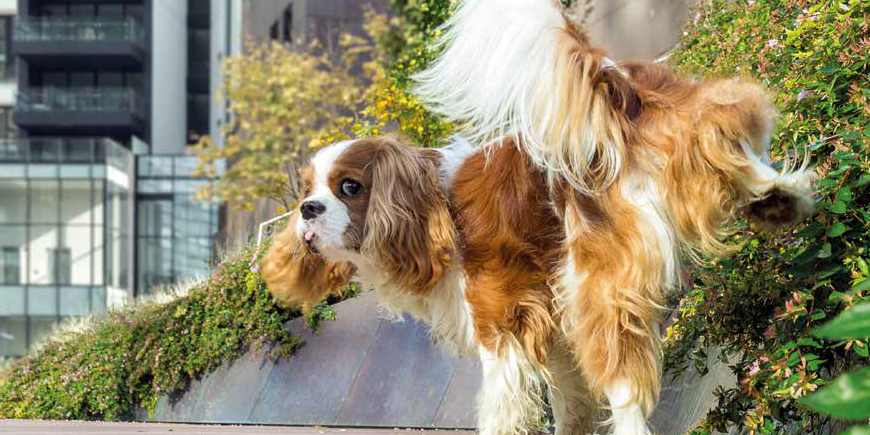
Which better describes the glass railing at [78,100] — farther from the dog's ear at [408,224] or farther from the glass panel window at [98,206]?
the dog's ear at [408,224]

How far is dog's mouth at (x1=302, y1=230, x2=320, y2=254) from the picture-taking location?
392 cm

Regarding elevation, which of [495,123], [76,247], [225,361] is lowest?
[76,247]

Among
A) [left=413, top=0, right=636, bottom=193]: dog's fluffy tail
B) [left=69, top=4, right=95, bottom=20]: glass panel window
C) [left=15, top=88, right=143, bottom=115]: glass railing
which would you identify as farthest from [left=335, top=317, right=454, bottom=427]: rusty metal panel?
[left=69, top=4, right=95, bottom=20]: glass panel window

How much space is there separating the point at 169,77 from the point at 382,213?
5500cm

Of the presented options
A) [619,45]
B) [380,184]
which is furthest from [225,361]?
[619,45]

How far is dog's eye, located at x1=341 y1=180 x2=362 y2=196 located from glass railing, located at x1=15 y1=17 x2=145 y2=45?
164 feet

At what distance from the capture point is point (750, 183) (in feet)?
11.2

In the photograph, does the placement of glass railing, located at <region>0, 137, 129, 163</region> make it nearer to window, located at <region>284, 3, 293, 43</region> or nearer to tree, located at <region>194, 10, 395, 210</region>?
window, located at <region>284, 3, 293, 43</region>

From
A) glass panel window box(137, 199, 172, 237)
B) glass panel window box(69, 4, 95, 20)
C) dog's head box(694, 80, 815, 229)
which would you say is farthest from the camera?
glass panel window box(69, 4, 95, 20)

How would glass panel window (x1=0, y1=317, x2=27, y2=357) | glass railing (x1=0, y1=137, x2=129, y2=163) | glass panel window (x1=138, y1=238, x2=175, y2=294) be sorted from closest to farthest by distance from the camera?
glass panel window (x1=0, y1=317, x2=27, y2=357)
glass railing (x1=0, y1=137, x2=129, y2=163)
glass panel window (x1=138, y1=238, x2=175, y2=294)

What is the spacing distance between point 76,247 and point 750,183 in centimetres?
4585

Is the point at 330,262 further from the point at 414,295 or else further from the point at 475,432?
the point at 475,432

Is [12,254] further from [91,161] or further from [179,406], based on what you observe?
[179,406]

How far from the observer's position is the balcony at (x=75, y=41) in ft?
163
